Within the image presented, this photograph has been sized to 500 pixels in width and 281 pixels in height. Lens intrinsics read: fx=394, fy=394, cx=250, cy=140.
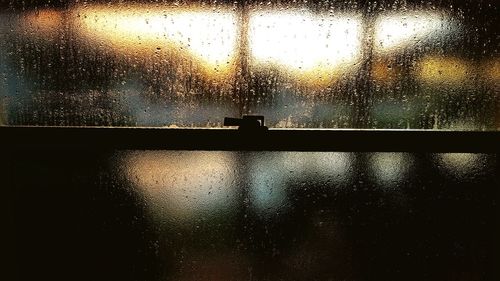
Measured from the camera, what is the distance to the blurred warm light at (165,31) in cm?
136

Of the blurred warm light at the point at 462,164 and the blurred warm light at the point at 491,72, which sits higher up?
the blurred warm light at the point at 491,72

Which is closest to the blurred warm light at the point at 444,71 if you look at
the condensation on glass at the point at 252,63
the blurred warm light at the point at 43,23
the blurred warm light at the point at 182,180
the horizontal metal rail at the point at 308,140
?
the condensation on glass at the point at 252,63

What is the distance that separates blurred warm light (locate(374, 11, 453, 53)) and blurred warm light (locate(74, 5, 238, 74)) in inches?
20.0

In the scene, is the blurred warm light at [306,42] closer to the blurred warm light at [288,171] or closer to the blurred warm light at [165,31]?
the blurred warm light at [165,31]

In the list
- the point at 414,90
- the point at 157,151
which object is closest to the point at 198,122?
the point at 157,151

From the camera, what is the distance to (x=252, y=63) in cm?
137

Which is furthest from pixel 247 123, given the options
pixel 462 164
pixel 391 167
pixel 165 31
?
pixel 462 164

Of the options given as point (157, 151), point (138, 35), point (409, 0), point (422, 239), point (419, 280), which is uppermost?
point (409, 0)

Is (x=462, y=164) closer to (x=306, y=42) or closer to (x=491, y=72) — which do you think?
(x=491, y=72)

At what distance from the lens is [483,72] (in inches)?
53.5

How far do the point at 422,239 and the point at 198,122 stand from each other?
909 mm

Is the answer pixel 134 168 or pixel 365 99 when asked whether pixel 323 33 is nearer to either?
pixel 365 99

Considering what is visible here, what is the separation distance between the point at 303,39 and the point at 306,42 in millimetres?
15

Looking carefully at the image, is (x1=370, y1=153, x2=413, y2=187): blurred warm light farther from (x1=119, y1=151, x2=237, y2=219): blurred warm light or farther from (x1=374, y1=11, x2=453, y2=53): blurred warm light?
(x1=119, y1=151, x2=237, y2=219): blurred warm light
